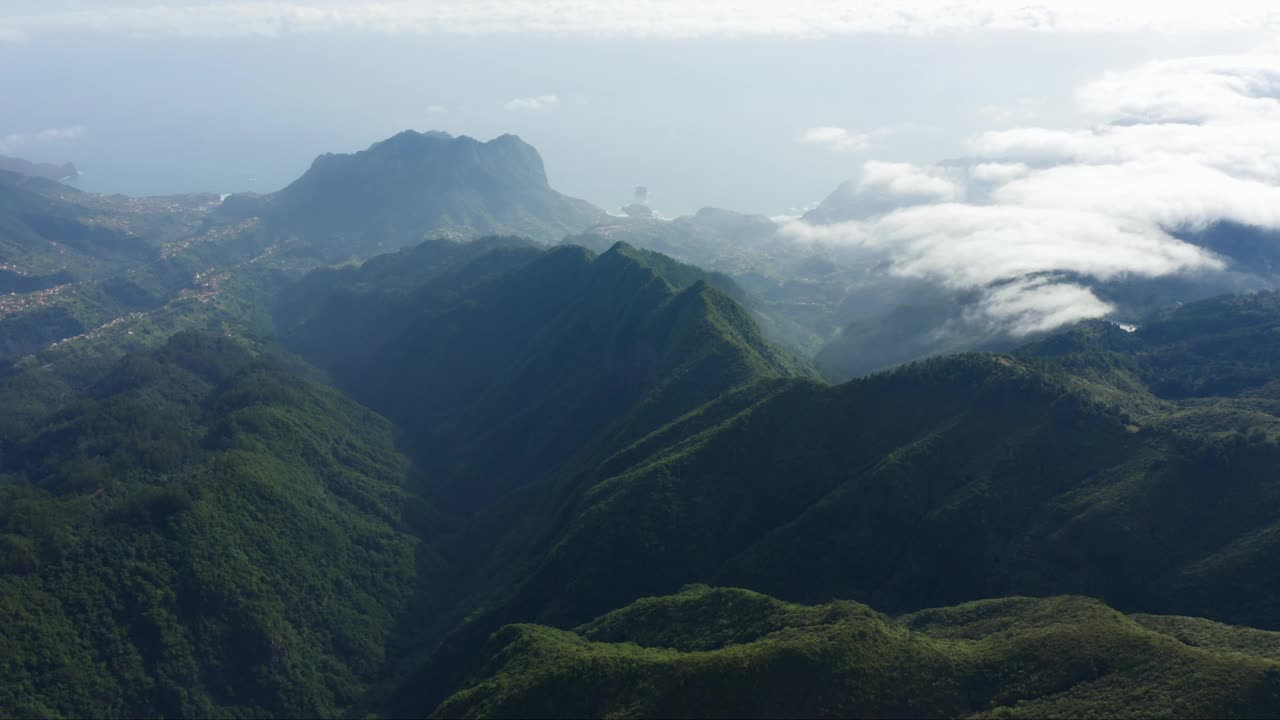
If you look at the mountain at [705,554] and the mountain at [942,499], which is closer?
the mountain at [705,554]

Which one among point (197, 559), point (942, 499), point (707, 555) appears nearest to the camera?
point (942, 499)

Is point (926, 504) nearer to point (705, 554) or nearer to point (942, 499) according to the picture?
point (942, 499)

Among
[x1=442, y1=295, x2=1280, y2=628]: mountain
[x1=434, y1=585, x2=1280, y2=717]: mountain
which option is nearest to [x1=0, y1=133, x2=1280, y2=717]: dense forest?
[x1=434, y1=585, x2=1280, y2=717]: mountain

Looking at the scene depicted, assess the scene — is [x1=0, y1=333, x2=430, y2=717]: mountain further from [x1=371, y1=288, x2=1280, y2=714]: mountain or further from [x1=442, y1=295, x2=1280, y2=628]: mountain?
[x1=442, y1=295, x2=1280, y2=628]: mountain

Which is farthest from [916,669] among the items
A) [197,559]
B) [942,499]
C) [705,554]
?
[197,559]

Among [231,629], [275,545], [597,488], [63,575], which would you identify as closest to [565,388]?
[597,488]

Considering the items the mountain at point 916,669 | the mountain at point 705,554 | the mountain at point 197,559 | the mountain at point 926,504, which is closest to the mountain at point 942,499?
the mountain at point 926,504

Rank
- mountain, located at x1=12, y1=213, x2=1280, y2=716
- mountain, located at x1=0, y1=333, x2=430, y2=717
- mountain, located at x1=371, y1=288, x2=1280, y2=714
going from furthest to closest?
mountain, located at x1=0, y1=333, x2=430, y2=717 < mountain, located at x1=371, y1=288, x2=1280, y2=714 < mountain, located at x1=12, y1=213, x2=1280, y2=716

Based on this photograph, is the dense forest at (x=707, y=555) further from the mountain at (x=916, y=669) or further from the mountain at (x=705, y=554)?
the mountain at (x=705, y=554)

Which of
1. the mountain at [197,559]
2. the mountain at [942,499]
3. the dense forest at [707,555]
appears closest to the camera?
the dense forest at [707,555]
